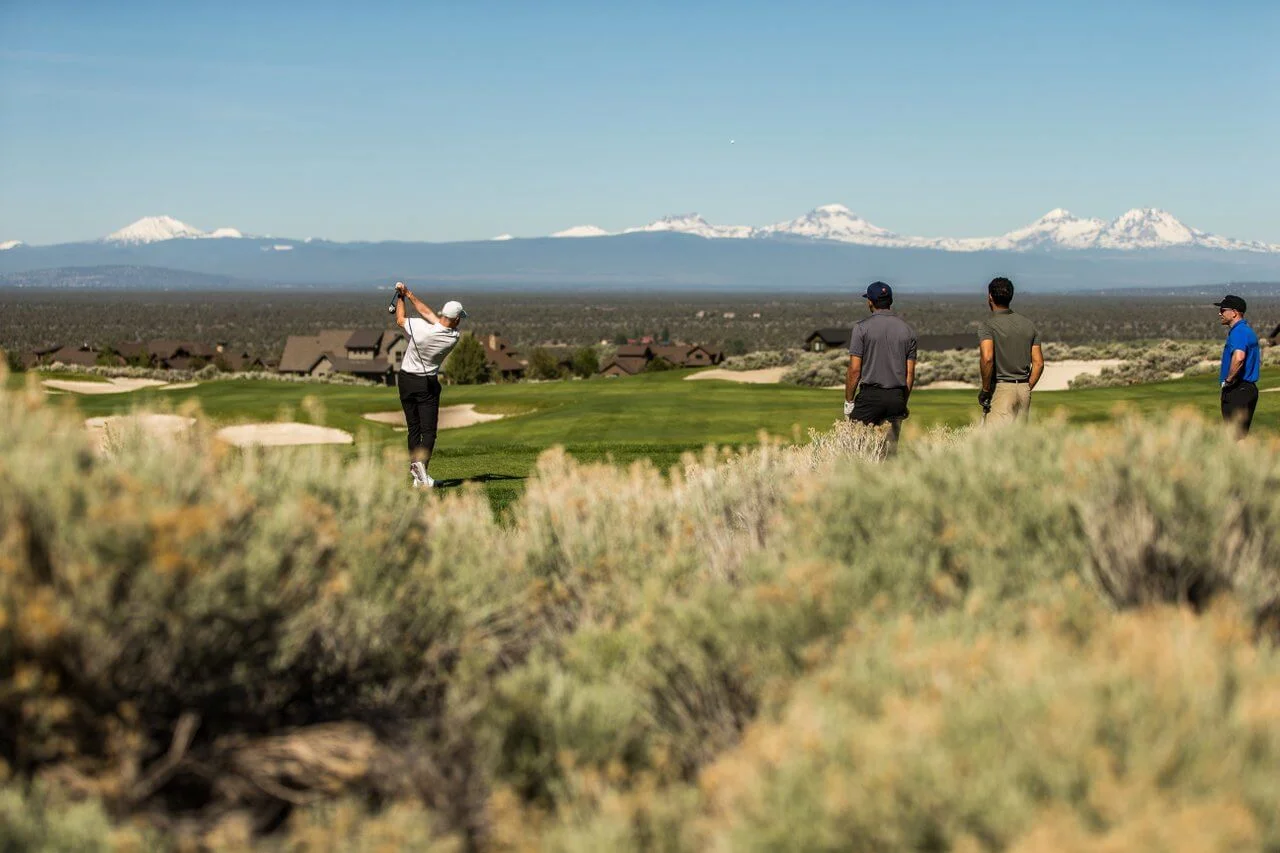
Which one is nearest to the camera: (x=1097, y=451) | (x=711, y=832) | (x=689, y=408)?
(x=711, y=832)

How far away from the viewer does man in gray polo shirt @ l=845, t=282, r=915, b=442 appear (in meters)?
10.5

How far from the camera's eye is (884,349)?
34.5 feet

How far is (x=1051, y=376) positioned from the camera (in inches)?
1950

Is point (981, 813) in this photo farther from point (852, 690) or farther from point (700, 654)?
point (700, 654)

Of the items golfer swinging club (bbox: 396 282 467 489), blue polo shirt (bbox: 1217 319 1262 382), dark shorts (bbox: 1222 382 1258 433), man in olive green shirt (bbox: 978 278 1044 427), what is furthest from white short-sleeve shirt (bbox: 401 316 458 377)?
dark shorts (bbox: 1222 382 1258 433)

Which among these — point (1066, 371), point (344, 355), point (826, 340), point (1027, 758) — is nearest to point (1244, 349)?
point (1027, 758)

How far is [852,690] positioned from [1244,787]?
1206 millimetres

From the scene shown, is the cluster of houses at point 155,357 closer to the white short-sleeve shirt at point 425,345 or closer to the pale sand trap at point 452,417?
the pale sand trap at point 452,417

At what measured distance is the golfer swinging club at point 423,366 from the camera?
11609 mm

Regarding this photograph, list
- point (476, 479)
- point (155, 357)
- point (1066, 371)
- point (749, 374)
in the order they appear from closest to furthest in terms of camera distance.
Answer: point (476, 479) < point (1066, 371) < point (749, 374) < point (155, 357)

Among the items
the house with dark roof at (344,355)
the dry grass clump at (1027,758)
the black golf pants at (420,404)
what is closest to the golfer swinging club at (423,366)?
the black golf pants at (420,404)

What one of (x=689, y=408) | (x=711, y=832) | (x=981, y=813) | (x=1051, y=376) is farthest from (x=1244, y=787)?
(x=1051, y=376)

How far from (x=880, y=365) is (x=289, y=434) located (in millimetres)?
14760

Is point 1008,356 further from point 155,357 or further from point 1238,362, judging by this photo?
point 155,357
